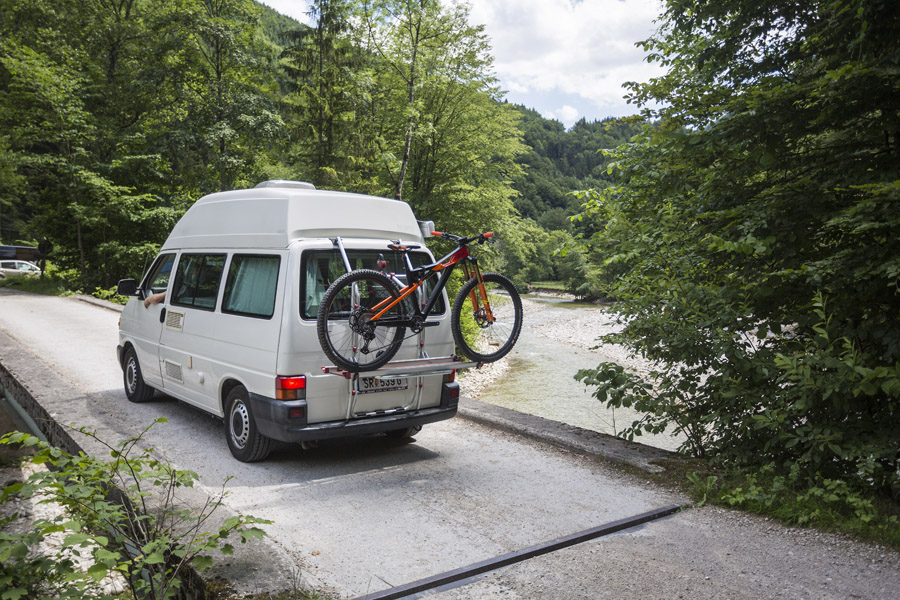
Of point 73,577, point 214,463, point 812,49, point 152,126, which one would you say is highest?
point 152,126

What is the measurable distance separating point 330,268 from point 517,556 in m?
2.83

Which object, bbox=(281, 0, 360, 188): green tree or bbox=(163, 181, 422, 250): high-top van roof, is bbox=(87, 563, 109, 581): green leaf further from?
bbox=(281, 0, 360, 188): green tree

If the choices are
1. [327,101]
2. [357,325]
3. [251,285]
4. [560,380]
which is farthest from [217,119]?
[357,325]

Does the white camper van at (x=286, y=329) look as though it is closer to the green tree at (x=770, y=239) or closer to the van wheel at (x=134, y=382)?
the van wheel at (x=134, y=382)

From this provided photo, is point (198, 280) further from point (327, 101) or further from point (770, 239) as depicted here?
point (327, 101)

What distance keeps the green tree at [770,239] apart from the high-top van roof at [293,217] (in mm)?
2163

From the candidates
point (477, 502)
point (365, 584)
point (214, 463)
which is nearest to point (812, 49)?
point (477, 502)

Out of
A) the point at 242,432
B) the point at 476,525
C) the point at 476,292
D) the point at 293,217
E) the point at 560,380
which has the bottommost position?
the point at 560,380

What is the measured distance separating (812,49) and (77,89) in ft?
85.6

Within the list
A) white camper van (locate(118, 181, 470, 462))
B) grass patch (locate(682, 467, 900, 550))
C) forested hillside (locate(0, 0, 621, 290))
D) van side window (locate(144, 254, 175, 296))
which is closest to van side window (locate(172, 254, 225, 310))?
white camper van (locate(118, 181, 470, 462))

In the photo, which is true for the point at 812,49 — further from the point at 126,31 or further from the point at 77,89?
the point at 126,31

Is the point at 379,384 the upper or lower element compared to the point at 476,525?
upper

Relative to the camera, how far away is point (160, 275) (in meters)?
7.23

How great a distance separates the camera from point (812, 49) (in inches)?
223
